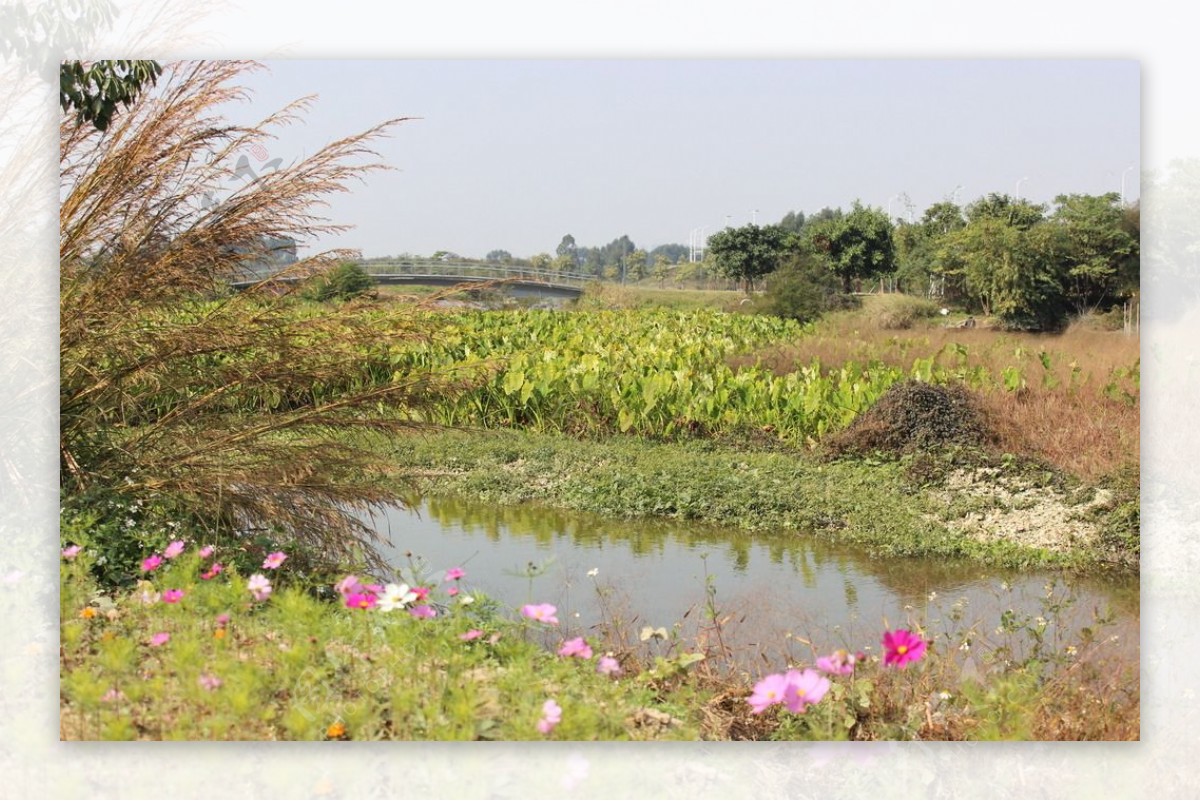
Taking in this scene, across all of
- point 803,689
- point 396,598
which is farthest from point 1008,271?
point 396,598

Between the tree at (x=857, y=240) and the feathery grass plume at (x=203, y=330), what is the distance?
152 cm

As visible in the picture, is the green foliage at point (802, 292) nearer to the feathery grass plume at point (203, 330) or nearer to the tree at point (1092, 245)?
the tree at point (1092, 245)

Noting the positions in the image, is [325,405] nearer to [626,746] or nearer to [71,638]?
[71,638]

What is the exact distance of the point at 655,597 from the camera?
3768mm

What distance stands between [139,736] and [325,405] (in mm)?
1388

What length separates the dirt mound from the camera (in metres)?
5.61

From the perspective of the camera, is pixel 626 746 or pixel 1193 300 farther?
pixel 1193 300

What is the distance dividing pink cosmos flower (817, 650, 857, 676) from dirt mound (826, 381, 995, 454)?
290 cm

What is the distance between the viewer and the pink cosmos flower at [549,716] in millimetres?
2832

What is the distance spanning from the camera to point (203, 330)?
4.04 m

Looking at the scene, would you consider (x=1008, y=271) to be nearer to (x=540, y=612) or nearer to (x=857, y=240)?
(x=857, y=240)

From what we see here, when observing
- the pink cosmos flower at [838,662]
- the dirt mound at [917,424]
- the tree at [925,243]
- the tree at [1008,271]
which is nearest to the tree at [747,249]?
the tree at [925,243]

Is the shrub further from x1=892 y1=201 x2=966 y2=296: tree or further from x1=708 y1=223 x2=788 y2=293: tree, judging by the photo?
x1=708 y1=223 x2=788 y2=293: tree
